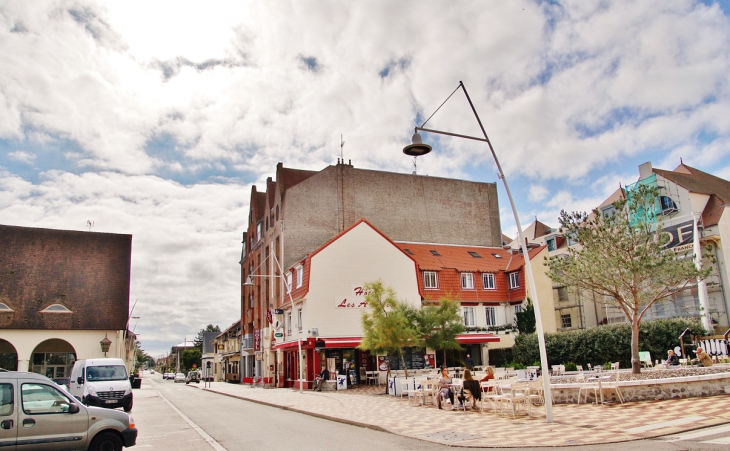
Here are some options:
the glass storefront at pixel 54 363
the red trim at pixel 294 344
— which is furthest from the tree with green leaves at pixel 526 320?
the glass storefront at pixel 54 363

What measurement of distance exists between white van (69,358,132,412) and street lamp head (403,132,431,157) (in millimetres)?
14611

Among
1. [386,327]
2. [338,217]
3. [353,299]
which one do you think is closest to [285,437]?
[386,327]

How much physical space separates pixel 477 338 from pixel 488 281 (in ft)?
17.4

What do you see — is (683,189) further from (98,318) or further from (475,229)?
(98,318)

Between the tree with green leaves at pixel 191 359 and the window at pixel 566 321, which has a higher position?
the window at pixel 566 321

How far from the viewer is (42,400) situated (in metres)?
9.03

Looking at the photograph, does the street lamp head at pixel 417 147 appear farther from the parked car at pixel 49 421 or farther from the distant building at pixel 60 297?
the distant building at pixel 60 297

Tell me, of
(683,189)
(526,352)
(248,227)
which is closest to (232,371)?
(248,227)

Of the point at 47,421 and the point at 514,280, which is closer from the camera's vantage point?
the point at 47,421

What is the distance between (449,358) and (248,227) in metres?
30.5

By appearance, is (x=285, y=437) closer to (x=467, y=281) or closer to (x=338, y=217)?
(x=467, y=281)

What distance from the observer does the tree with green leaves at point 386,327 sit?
25.0m

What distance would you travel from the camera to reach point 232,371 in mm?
66188

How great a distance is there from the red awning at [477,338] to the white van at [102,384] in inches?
810
